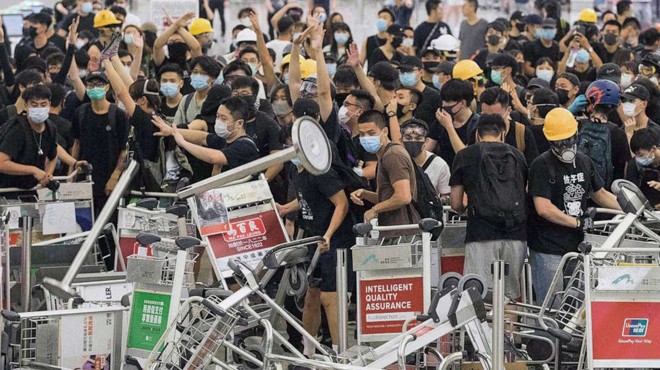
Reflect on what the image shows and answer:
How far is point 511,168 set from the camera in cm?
1059

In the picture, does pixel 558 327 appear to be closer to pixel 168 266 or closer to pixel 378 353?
pixel 378 353

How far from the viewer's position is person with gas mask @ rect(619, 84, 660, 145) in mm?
12289

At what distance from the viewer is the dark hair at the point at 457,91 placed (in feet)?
40.4

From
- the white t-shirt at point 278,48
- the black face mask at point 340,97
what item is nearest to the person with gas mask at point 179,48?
the white t-shirt at point 278,48

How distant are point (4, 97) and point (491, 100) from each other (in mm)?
6138

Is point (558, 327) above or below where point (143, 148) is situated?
below

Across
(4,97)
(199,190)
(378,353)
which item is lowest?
(378,353)

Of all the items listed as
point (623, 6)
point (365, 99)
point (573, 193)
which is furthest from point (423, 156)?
point (623, 6)

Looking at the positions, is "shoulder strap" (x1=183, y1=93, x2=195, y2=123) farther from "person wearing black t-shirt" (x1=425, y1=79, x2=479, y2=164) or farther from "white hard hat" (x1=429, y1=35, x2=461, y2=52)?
"white hard hat" (x1=429, y1=35, x2=461, y2=52)

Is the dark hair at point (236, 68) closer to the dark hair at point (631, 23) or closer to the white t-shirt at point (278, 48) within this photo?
the white t-shirt at point (278, 48)

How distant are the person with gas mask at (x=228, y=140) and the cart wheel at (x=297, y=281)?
1360mm

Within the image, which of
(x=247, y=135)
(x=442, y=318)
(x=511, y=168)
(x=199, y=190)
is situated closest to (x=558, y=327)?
(x=442, y=318)

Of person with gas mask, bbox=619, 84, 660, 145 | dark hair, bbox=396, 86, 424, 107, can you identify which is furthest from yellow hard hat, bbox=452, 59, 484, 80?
person with gas mask, bbox=619, 84, 660, 145

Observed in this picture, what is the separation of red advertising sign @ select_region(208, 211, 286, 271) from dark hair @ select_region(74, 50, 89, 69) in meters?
5.83
